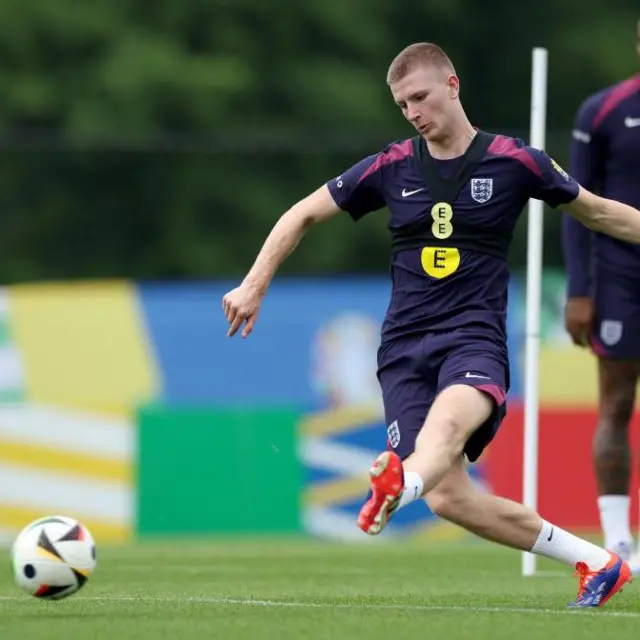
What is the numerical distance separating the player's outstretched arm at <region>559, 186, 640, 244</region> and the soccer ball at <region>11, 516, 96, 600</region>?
7.00 ft

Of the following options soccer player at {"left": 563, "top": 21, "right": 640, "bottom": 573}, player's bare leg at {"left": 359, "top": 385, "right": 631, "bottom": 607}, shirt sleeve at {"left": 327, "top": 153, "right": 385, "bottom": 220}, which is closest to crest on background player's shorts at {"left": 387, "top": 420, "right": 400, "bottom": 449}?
player's bare leg at {"left": 359, "top": 385, "right": 631, "bottom": 607}

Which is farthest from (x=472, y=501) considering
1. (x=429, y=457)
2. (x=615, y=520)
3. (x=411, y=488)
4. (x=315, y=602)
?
(x=615, y=520)

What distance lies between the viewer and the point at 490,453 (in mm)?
13805

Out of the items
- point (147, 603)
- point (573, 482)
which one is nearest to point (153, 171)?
point (573, 482)

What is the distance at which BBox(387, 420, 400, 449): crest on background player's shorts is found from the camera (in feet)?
22.3

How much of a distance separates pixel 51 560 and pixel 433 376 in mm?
1508

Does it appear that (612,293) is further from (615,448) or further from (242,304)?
(242,304)

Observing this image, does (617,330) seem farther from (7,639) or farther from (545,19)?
(545,19)

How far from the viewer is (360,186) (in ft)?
22.9

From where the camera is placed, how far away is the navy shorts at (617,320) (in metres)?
8.84

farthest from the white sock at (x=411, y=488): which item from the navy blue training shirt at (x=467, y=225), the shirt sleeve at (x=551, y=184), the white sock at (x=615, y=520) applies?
the white sock at (x=615, y=520)

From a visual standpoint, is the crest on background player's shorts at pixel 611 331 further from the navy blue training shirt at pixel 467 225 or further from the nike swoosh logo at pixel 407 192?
the nike swoosh logo at pixel 407 192

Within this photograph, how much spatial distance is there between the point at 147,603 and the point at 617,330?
2.95 meters

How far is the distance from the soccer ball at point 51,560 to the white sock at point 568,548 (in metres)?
1.62
